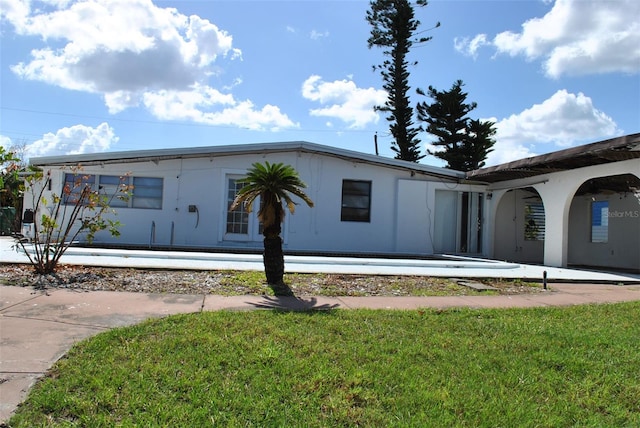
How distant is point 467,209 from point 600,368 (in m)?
12.9

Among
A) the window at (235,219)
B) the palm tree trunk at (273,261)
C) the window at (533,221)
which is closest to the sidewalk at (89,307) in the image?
the palm tree trunk at (273,261)

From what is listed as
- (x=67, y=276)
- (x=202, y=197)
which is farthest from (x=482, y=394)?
(x=202, y=197)

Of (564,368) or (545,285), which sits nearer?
(564,368)

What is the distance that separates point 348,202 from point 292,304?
9000 mm

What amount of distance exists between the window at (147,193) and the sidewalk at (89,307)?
792 centimetres

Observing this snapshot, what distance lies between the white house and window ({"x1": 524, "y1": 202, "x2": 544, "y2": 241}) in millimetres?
1758

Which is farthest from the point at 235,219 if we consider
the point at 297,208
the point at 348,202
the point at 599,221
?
the point at 599,221

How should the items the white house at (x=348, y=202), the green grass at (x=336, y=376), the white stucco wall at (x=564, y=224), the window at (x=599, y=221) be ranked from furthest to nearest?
1. the window at (x=599, y=221)
2. the white house at (x=348, y=202)
3. the white stucco wall at (x=564, y=224)
4. the green grass at (x=336, y=376)

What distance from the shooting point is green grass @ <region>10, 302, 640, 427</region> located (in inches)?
122

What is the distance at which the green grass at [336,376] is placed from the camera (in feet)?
10.2

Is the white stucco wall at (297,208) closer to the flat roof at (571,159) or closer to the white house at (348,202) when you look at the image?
the white house at (348,202)

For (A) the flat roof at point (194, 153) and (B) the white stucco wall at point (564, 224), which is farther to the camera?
(A) the flat roof at point (194, 153)

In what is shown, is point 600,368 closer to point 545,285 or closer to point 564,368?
point 564,368

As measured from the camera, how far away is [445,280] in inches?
384
